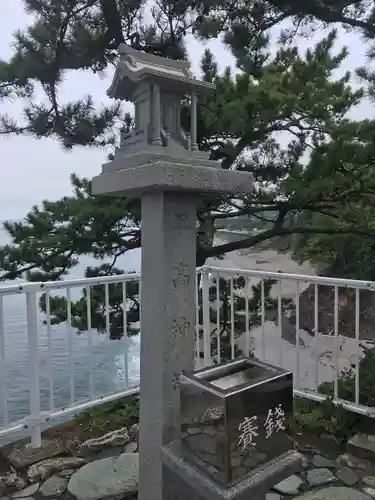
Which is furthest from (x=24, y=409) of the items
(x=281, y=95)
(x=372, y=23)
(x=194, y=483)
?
(x=372, y=23)

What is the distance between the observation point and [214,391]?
137cm

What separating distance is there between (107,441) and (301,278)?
157 cm

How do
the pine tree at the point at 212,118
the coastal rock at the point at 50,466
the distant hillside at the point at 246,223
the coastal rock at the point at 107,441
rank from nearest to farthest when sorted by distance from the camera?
the coastal rock at the point at 50,466
the coastal rock at the point at 107,441
the pine tree at the point at 212,118
the distant hillside at the point at 246,223

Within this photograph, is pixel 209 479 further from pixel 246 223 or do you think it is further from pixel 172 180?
pixel 246 223

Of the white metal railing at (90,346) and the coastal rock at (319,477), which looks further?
the white metal railing at (90,346)

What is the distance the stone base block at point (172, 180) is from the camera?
142 cm

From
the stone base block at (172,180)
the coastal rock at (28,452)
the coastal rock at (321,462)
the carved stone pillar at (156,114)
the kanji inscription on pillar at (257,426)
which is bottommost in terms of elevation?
the coastal rock at (321,462)

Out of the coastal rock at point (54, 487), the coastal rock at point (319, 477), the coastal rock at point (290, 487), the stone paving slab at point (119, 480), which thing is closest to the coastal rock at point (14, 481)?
the stone paving slab at point (119, 480)

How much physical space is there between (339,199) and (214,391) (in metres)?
3.68

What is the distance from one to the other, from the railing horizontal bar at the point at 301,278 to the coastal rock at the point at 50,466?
1.52 meters

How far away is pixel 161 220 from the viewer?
5.19ft

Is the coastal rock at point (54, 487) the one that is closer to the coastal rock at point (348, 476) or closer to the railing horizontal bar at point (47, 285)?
the railing horizontal bar at point (47, 285)

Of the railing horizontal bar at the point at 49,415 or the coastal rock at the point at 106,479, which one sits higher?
the railing horizontal bar at the point at 49,415

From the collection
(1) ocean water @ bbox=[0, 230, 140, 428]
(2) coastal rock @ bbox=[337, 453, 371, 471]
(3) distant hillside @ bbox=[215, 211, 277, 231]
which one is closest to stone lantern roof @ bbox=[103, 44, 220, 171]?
(1) ocean water @ bbox=[0, 230, 140, 428]
